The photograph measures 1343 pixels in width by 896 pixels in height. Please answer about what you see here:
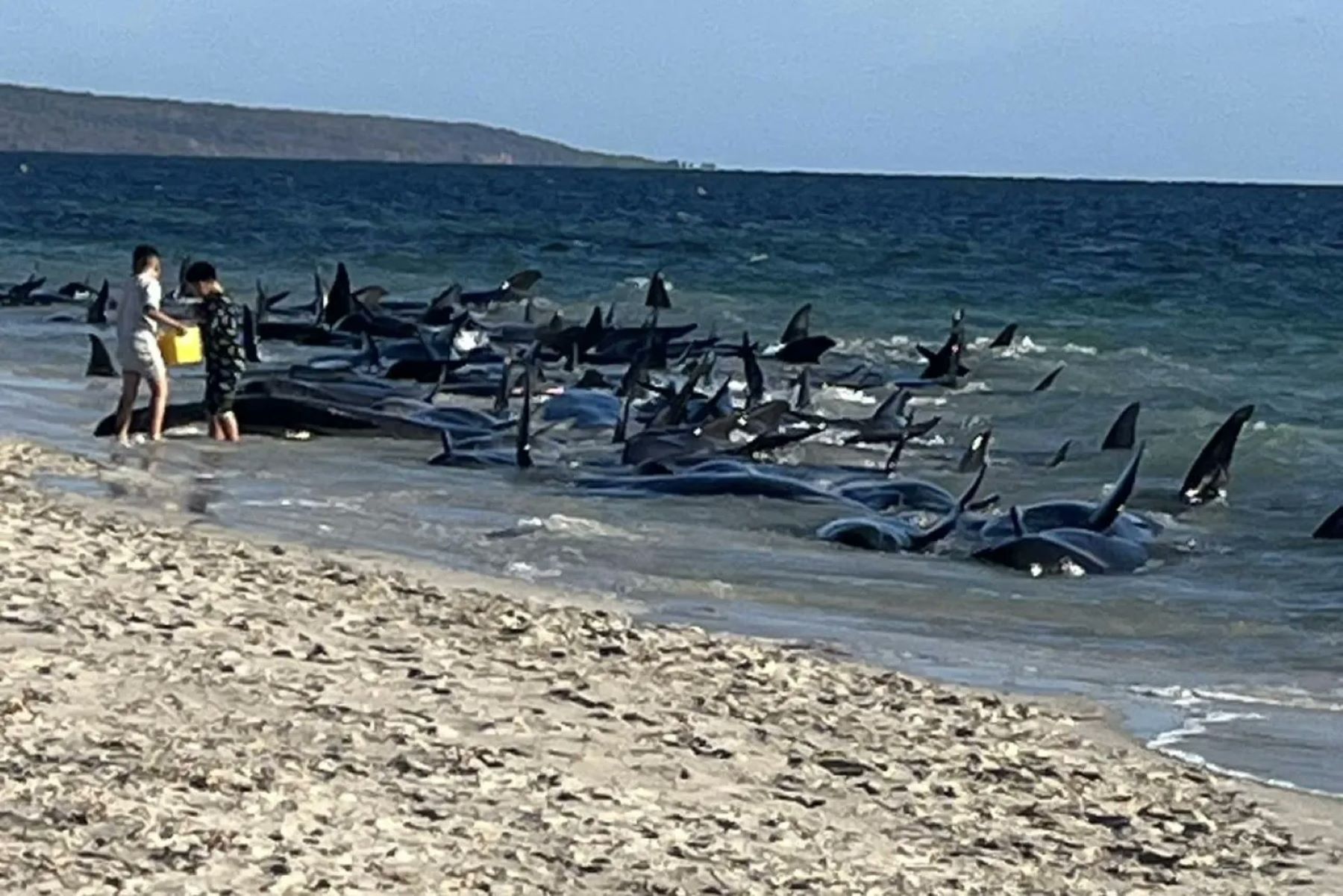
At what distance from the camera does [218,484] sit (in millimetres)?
16406

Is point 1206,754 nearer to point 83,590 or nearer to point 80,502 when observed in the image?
point 83,590

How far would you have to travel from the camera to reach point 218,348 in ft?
58.9

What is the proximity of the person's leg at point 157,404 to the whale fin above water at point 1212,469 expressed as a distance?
7.27 metres

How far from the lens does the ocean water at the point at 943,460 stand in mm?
12148

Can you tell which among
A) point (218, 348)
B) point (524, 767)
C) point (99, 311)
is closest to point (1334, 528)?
point (218, 348)

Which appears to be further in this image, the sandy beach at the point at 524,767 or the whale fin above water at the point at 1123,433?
the whale fin above water at the point at 1123,433

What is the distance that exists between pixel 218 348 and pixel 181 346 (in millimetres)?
669

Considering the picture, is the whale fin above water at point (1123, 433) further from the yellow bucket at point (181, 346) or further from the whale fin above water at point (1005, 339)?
the whale fin above water at point (1005, 339)

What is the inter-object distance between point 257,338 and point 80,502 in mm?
15166

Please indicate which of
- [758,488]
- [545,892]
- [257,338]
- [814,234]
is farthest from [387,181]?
[545,892]

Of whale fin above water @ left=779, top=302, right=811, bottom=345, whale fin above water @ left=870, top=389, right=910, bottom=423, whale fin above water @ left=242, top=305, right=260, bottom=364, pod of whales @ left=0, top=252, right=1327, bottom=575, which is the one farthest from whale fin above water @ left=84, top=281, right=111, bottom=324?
whale fin above water @ left=870, top=389, right=910, bottom=423

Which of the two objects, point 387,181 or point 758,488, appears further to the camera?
point 387,181

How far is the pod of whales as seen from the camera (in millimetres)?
16062

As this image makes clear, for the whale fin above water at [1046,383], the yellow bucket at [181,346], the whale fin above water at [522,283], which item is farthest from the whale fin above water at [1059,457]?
the whale fin above water at [522,283]
